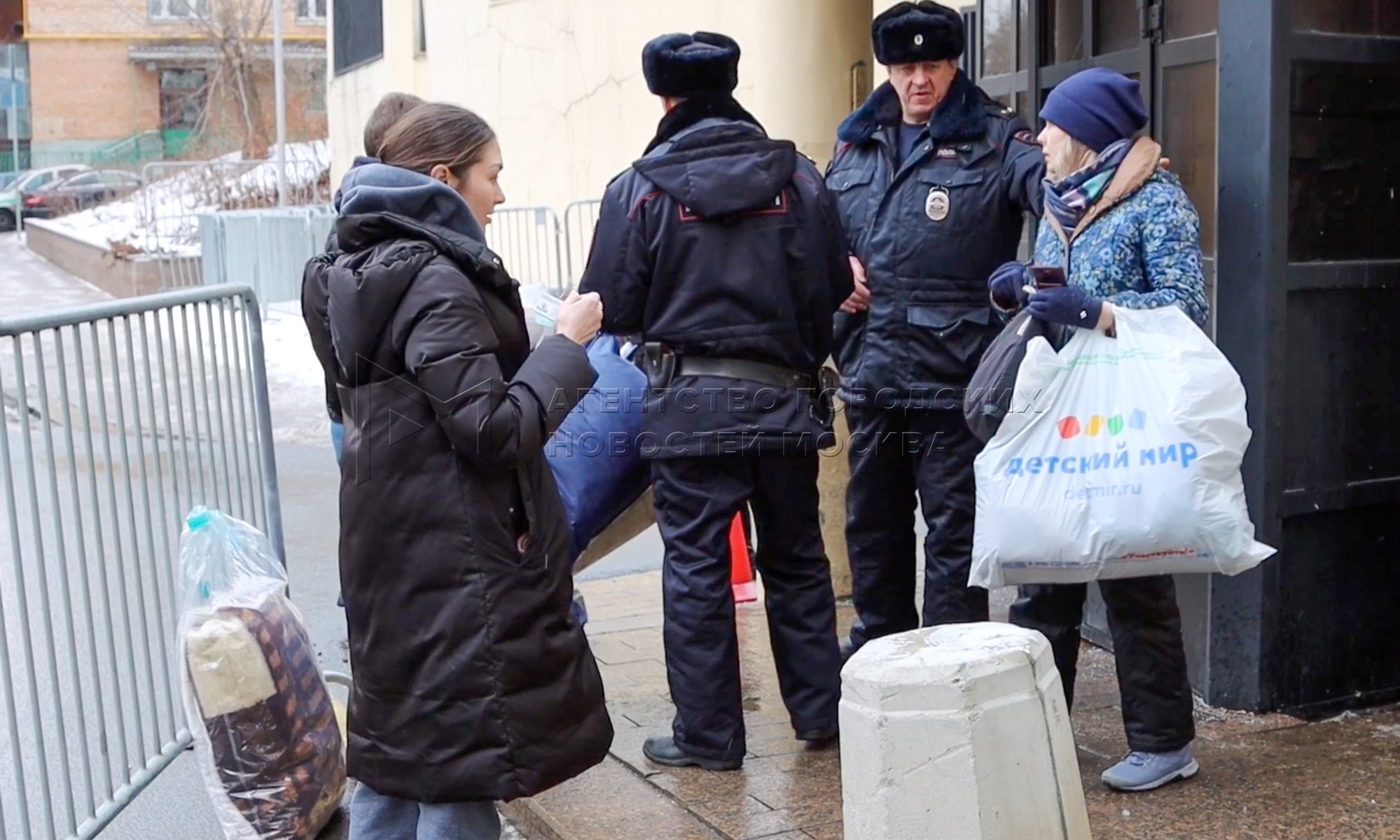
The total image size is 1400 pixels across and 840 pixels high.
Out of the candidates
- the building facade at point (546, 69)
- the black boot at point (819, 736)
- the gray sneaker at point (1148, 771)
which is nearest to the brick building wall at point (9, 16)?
the building facade at point (546, 69)

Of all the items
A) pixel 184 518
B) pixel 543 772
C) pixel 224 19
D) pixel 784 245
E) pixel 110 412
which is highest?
pixel 224 19

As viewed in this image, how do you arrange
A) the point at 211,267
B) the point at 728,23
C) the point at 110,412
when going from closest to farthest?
the point at 110,412
the point at 728,23
the point at 211,267

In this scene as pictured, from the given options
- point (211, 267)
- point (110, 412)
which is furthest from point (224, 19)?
point (110, 412)

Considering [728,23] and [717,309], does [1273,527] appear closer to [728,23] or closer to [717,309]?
[717,309]

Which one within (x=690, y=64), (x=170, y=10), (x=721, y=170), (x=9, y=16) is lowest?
(x=721, y=170)

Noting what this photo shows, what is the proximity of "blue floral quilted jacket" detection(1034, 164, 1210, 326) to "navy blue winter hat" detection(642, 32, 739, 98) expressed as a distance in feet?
3.32

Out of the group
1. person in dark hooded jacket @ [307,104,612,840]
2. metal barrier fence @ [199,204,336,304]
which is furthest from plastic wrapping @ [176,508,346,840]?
metal barrier fence @ [199,204,336,304]

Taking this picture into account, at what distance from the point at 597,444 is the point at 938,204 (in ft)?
3.75

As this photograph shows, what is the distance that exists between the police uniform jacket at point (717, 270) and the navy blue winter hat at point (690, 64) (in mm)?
100

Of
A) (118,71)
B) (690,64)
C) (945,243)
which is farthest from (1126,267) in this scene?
(118,71)

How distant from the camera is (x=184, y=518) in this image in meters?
4.11

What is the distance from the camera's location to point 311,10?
45.6 meters

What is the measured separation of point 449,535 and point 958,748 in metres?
1.01

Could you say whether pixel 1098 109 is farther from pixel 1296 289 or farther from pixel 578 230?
pixel 578 230
